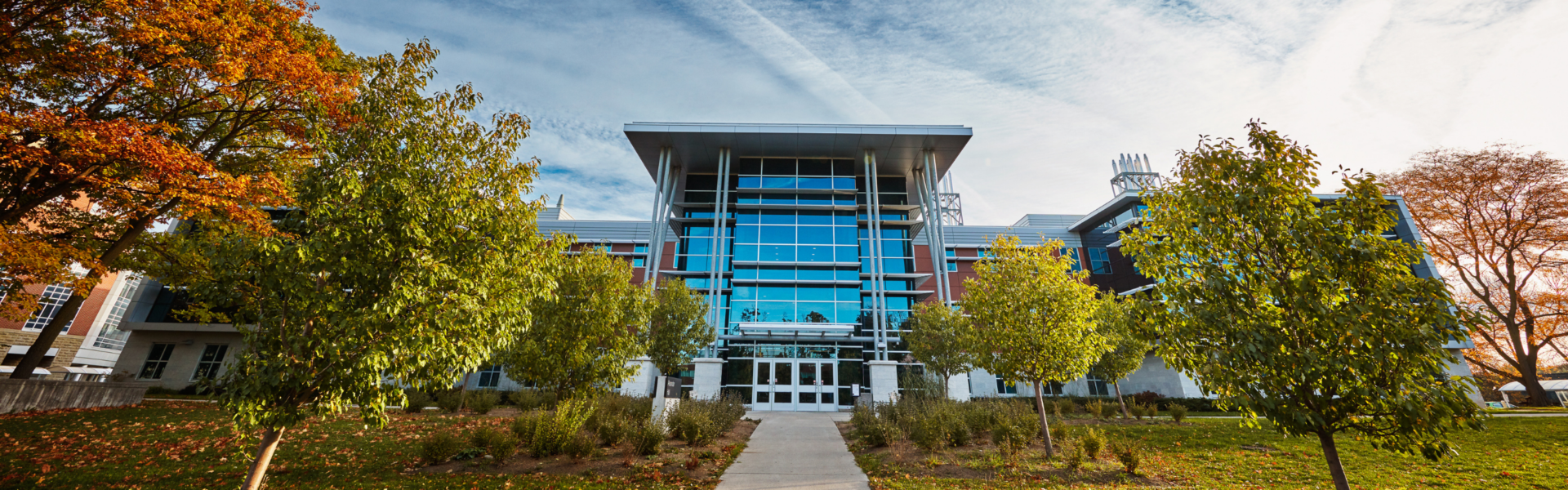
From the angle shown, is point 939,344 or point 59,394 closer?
point 59,394

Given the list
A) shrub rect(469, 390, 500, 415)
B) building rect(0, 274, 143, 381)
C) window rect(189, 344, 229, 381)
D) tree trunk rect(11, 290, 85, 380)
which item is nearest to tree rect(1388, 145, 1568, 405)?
shrub rect(469, 390, 500, 415)

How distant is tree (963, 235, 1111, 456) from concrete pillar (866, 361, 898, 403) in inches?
490

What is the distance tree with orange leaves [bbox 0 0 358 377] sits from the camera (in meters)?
10.6

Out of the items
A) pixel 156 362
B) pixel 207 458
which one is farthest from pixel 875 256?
pixel 156 362

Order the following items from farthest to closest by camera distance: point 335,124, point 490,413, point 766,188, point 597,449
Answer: point 766,188 < point 490,413 < point 597,449 < point 335,124

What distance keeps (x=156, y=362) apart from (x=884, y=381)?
147 ft

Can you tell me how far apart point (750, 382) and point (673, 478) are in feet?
68.9

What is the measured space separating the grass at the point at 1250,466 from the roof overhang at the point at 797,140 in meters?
24.1

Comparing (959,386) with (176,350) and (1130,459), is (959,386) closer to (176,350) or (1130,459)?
(1130,459)

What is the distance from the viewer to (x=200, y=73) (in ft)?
43.0

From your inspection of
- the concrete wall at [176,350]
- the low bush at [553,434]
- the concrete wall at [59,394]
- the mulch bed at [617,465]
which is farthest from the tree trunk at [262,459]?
the concrete wall at [176,350]

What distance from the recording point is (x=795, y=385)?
94.8ft

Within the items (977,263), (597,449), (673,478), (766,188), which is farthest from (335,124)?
(766,188)

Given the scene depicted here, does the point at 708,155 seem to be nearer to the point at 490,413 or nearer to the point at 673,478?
the point at 490,413
